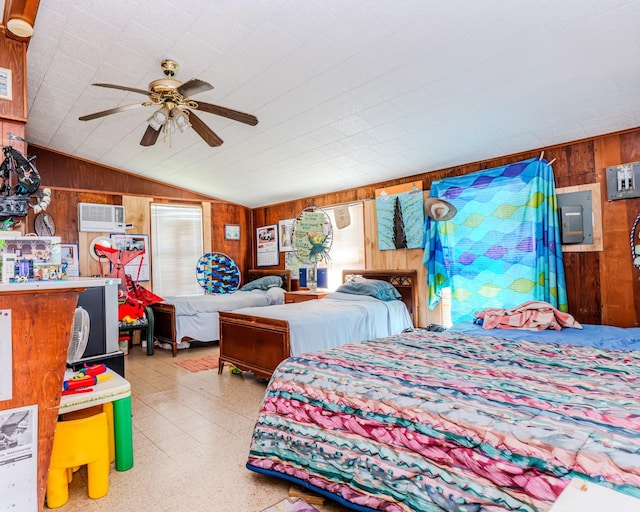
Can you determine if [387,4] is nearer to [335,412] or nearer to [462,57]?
[462,57]

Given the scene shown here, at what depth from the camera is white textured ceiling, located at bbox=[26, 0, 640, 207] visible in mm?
2170

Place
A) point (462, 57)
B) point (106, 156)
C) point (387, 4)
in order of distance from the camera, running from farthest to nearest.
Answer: point (106, 156), point (462, 57), point (387, 4)

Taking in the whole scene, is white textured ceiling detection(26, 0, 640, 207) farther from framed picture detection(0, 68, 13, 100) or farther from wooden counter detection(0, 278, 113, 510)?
Answer: wooden counter detection(0, 278, 113, 510)

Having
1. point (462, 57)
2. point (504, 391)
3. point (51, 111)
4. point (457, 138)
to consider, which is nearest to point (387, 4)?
point (462, 57)

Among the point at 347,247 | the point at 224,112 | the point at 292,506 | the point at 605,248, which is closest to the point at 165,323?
the point at 347,247

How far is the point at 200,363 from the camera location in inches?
178

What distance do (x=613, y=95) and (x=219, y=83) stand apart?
9.38ft

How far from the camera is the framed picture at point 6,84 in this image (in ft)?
7.65

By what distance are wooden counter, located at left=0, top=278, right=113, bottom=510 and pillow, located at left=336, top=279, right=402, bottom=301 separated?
10.2 ft

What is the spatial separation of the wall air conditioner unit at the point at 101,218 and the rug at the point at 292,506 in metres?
5.01

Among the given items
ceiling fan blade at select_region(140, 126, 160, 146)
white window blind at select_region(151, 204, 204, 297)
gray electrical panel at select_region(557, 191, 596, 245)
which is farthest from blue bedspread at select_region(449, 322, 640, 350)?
white window blind at select_region(151, 204, 204, 297)

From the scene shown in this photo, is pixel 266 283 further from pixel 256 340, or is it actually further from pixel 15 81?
pixel 15 81

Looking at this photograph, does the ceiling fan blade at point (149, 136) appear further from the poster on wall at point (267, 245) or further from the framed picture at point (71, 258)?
the poster on wall at point (267, 245)

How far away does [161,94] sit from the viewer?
2.54m
